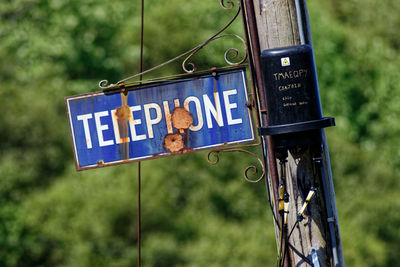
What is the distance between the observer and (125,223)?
572 inches

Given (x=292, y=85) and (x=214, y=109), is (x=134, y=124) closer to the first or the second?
(x=214, y=109)

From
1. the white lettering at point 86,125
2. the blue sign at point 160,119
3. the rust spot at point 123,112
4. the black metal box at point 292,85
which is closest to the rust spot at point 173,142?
the blue sign at point 160,119

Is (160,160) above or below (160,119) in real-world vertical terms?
below

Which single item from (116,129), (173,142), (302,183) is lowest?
(302,183)

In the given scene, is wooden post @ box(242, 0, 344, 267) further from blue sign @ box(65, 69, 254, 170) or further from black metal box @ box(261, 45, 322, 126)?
blue sign @ box(65, 69, 254, 170)

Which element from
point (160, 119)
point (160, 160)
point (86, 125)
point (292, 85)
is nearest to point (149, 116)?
point (160, 119)

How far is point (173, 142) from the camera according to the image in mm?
3936

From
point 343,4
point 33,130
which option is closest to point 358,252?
point 33,130

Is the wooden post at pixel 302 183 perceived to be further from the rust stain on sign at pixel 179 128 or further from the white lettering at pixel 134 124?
the white lettering at pixel 134 124

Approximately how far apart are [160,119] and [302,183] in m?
0.92

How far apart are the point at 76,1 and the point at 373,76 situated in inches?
432

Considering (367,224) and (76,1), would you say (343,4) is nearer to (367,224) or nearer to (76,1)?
(76,1)

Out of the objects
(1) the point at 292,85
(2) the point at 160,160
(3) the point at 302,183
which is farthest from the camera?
(2) the point at 160,160

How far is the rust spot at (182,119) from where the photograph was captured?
392 cm
